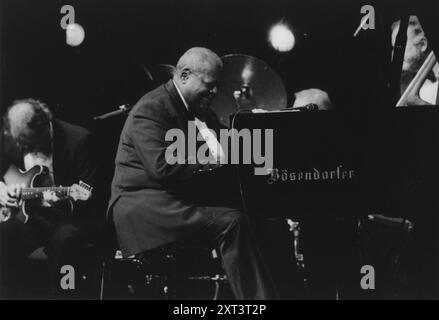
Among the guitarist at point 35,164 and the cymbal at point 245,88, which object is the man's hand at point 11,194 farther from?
the cymbal at point 245,88

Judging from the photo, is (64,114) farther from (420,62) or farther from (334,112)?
(420,62)

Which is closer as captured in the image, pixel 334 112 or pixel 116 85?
pixel 334 112

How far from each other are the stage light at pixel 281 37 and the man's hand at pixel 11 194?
7.74 feet

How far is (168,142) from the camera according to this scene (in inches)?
126

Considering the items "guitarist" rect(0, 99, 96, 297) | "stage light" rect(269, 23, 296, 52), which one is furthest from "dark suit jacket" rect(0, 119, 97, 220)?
"stage light" rect(269, 23, 296, 52)

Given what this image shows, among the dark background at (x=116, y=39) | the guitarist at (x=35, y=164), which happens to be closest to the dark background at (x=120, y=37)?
the dark background at (x=116, y=39)

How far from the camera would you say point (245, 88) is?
3947mm

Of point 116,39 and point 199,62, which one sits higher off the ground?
point 116,39

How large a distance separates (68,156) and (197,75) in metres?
1.17

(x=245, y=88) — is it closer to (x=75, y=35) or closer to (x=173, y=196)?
(x=173, y=196)

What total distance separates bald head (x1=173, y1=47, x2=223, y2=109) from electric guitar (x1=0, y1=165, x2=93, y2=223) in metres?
1.03

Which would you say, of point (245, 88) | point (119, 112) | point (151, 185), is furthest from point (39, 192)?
point (245, 88)
